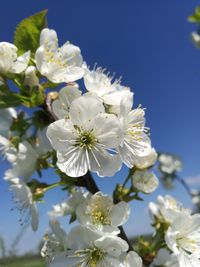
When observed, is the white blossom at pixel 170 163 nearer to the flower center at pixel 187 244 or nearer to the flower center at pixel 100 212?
the flower center at pixel 187 244

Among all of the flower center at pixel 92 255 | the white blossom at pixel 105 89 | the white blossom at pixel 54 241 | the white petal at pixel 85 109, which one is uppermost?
the white blossom at pixel 105 89

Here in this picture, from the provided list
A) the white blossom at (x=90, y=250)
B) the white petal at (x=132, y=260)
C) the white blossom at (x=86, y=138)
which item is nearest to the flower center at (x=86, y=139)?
the white blossom at (x=86, y=138)

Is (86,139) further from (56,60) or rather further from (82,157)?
(56,60)

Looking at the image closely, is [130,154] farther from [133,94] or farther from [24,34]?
[24,34]

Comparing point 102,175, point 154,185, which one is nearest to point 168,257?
point 154,185

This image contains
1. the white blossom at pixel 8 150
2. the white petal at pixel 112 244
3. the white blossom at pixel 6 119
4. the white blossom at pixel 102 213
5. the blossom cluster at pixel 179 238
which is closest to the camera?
the white petal at pixel 112 244

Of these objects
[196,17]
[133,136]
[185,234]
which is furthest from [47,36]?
[196,17]
